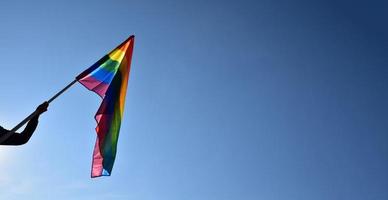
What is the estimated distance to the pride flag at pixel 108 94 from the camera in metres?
11.6

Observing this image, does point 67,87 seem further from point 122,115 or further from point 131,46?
point 131,46

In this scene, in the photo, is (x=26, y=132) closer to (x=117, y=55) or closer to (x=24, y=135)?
(x=24, y=135)

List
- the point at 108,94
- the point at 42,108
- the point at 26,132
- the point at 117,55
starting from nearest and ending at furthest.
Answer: the point at 26,132 < the point at 42,108 < the point at 108,94 < the point at 117,55

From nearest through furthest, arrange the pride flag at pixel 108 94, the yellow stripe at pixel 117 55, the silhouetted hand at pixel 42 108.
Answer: the silhouetted hand at pixel 42 108, the pride flag at pixel 108 94, the yellow stripe at pixel 117 55

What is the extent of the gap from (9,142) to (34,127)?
767 millimetres

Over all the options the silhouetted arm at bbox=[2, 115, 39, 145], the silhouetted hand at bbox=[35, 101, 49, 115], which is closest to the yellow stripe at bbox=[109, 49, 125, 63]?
the silhouetted hand at bbox=[35, 101, 49, 115]

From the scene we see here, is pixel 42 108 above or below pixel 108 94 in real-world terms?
below

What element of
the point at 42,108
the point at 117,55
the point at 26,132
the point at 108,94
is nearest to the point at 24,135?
the point at 26,132

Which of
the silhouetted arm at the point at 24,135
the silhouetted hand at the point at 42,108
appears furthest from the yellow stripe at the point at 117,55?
the silhouetted arm at the point at 24,135

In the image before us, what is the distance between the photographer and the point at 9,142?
760 cm

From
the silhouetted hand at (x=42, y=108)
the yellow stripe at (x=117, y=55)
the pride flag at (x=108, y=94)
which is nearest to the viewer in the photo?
the silhouetted hand at (x=42, y=108)

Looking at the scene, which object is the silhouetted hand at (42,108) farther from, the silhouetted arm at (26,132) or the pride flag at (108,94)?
the pride flag at (108,94)

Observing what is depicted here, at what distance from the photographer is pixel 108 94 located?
13234 millimetres

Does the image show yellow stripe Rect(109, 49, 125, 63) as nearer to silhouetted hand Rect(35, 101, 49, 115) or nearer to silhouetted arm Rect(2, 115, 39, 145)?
silhouetted hand Rect(35, 101, 49, 115)
